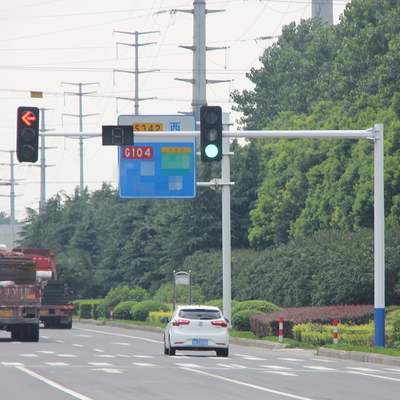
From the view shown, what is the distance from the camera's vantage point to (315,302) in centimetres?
3622

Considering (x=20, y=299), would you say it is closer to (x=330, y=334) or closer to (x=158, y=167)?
(x=158, y=167)

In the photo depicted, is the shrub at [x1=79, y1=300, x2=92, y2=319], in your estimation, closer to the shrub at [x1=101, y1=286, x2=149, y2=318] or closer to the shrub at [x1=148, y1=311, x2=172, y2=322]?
the shrub at [x1=101, y1=286, x2=149, y2=318]

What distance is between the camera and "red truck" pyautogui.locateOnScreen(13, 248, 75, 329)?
41844mm

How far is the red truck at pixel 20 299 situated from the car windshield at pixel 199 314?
823 centimetres

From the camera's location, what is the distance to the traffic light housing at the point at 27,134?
1836 centimetres

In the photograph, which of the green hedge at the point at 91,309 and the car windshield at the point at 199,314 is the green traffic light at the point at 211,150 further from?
the green hedge at the point at 91,309

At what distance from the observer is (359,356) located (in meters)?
21.4

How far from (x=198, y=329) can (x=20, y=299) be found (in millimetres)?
9275

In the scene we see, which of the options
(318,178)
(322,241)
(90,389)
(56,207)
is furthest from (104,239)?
(90,389)

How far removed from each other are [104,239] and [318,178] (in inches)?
1334

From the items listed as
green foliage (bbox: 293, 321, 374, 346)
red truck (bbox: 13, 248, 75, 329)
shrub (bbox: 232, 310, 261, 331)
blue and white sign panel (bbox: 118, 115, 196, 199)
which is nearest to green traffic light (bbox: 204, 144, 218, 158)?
green foliage (bbox: 293, 321, 374, 346)

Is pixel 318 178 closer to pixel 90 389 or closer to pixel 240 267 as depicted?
pixel 240 267

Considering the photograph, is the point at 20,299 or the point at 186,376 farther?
the point at 20,299

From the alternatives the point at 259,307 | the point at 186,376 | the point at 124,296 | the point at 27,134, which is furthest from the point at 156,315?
the point at 186,376
